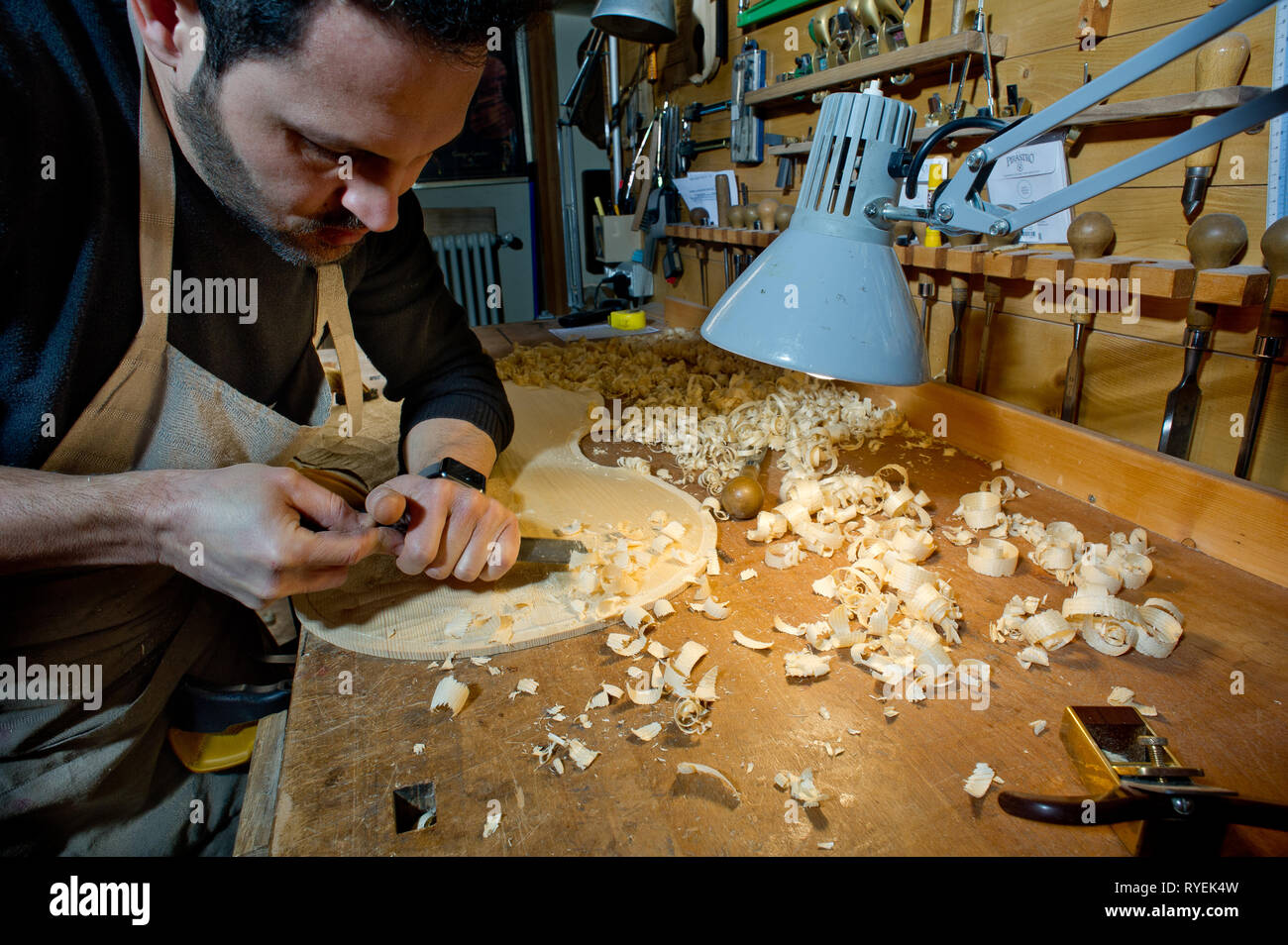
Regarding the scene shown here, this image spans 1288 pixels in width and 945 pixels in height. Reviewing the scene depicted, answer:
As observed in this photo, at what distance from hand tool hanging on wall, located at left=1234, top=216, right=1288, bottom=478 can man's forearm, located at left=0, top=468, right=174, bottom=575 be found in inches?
55.7

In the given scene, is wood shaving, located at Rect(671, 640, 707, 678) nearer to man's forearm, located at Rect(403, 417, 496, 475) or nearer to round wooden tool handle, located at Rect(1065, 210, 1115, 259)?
man's forearm, located at Rect(403, 417, 496, 475)

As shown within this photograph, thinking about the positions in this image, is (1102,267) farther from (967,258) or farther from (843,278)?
(843,278)

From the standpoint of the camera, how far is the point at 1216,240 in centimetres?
99

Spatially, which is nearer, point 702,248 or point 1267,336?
point 1267,336

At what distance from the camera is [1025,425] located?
4.20 feet

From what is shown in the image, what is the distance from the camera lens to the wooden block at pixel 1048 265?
46.1 inches

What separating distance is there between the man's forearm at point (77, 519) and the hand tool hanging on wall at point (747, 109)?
2.14 m

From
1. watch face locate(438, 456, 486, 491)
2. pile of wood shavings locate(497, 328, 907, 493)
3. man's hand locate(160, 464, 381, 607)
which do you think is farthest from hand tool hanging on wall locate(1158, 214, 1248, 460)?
man's hand locate(160, 464, 381, 607)

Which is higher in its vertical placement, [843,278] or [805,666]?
[843,278]

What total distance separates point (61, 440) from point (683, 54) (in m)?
2.80

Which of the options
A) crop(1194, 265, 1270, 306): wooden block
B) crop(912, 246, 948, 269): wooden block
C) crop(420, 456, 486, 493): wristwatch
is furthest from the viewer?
crop(912, 246, 948, 269): wooden block

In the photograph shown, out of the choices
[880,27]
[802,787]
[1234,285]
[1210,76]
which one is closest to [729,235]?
[880,27]

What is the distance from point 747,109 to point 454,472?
1896 millimetres

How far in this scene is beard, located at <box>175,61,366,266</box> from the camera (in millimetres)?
781
